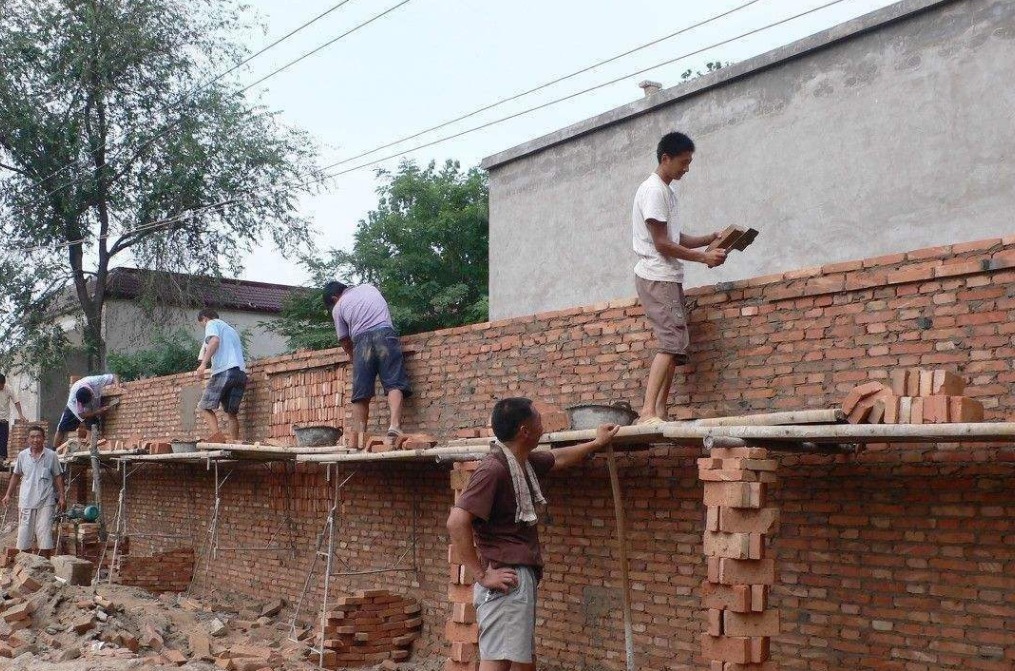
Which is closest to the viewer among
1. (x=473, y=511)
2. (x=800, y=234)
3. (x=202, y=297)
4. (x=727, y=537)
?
(x=473, y=511)

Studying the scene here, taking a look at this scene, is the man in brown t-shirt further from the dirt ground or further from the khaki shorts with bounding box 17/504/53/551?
the khaki shorts with bounding box 17/504/53/551

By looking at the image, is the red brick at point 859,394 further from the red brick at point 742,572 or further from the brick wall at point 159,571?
the brick wall at point 159,571

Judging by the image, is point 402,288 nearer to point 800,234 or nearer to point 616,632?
point 800,234

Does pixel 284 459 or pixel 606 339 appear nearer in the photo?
pixel 606 339

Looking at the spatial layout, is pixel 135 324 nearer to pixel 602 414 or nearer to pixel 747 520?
pixel 602 414

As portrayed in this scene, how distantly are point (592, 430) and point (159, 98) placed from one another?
1854 cm

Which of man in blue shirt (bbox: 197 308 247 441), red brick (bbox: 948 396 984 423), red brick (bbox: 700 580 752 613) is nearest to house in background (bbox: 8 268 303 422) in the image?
man in blue shirt (bbox: 197 308 247 441)

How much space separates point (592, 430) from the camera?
22.0 feet

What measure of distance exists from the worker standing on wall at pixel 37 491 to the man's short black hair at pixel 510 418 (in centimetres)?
962

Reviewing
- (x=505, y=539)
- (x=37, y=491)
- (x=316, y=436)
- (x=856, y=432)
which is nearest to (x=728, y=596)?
(x=856, y=432)

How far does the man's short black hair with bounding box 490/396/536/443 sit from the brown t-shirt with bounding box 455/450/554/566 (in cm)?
9

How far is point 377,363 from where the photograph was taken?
396 inches

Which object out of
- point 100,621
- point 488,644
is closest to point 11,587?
point 100,621

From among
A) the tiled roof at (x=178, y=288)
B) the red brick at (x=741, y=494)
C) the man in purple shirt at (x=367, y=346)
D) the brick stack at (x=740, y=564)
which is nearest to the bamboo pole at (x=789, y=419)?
the brick stack at (x=740, y=564)
